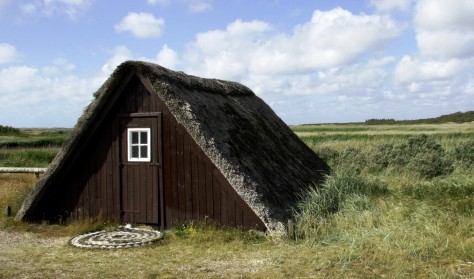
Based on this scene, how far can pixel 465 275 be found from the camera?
6.48 meters

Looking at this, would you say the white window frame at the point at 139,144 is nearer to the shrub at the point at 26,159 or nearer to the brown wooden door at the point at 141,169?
the brown wooden door at the point at 141,169

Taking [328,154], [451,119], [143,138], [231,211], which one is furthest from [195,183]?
[451,119]

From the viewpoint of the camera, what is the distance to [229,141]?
34.0 ft

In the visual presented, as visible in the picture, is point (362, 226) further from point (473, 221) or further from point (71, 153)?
point (71, 153)

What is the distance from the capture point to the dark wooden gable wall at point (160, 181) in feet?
33.1

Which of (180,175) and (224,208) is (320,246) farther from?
(180,175)

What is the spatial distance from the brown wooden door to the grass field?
798mm

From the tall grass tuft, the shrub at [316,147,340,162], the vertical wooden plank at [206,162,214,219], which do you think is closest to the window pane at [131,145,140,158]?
the vertical wooden plank at [206,162,214,219]

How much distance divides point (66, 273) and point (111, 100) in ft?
15.4

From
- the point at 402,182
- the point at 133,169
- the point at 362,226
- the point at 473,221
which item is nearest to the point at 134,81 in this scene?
the point at 133,169

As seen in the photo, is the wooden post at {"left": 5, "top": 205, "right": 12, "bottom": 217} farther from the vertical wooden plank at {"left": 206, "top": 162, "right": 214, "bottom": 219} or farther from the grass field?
the vertical wooden plank at {"left": 206, "top": 162, "right": 214, "bottom": 219}

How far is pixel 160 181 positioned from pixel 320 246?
4187 mm

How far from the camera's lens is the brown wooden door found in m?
10.9

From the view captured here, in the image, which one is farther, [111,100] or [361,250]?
[111,100]
